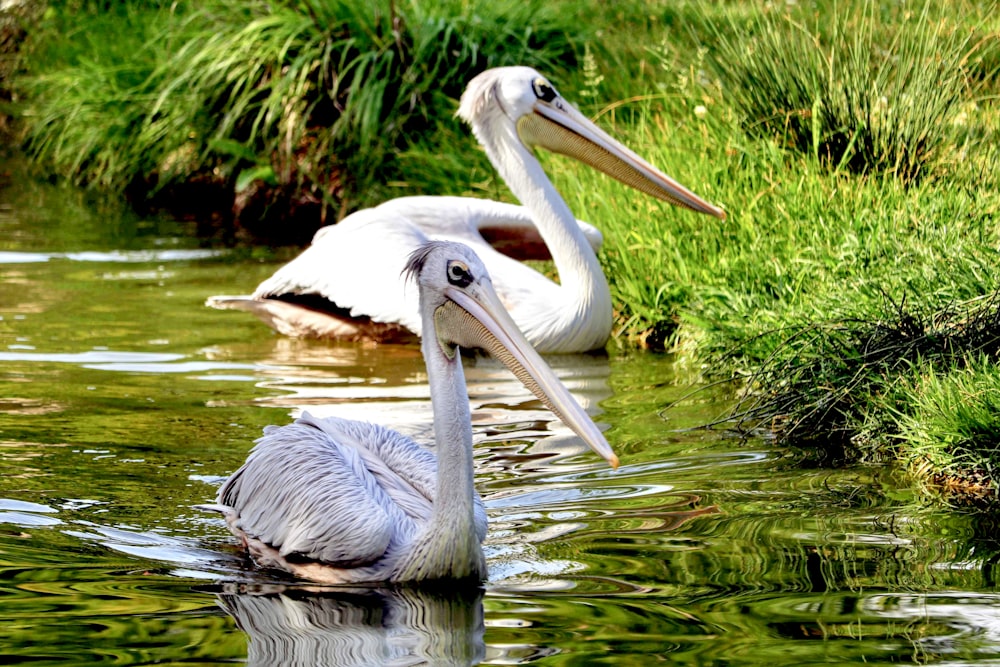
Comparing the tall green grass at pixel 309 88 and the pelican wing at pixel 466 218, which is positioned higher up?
the tall green grass at pixel 309 88

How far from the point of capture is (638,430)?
5367mm

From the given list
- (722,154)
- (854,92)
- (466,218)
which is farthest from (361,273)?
(854,92)

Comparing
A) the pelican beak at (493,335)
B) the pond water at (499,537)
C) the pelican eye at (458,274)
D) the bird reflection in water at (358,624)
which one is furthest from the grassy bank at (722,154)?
the bird reflection in water at (358,624)

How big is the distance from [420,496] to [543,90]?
3.31m

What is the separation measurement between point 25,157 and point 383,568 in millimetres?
11993

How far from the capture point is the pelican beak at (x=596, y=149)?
649 cm

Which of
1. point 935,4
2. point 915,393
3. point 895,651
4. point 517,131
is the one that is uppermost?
point 935,4

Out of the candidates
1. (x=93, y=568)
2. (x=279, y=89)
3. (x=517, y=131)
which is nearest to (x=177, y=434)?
(x=93, y=568)

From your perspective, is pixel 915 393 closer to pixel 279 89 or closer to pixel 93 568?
pixel 93 568

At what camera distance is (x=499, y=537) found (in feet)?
13.5

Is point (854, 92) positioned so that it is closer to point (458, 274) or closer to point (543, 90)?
point (543, 90)

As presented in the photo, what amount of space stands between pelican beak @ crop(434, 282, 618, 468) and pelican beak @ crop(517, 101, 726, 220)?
2765 millimetres

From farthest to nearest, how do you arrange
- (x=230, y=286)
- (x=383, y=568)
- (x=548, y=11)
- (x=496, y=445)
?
(x=548, y=11), (x=230, y=286), (x=496, y=445), (x=383, y=568)

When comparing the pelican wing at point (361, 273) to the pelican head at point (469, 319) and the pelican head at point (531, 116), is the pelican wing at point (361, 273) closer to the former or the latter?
the pelican head at point (531, 116)
